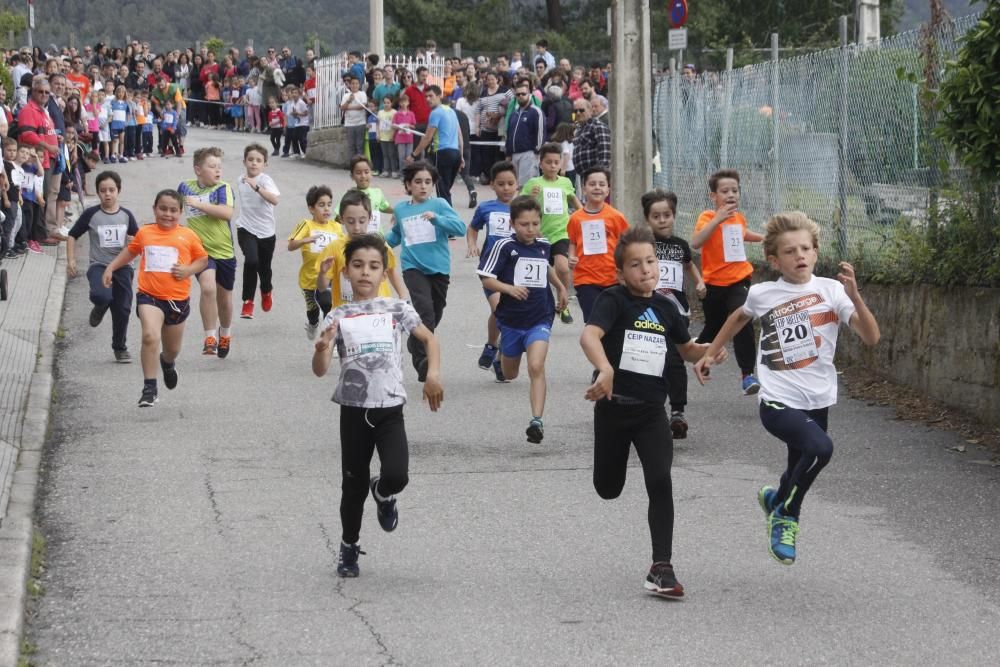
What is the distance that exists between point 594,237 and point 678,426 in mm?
1742

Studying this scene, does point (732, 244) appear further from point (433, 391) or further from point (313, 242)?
point (433, 391)

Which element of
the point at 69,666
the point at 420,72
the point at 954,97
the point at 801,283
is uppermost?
the point at 420,72

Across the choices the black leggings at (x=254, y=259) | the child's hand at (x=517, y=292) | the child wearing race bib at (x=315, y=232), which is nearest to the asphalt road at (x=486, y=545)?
the child's hand at (x=517, y=292)

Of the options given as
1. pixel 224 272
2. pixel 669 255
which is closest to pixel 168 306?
pixel 224 272

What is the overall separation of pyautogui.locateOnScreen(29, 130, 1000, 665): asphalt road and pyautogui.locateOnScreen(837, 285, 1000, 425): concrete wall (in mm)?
488

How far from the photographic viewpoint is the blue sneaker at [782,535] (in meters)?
6.76

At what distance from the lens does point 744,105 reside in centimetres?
1583

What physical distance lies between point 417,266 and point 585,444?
2709mm

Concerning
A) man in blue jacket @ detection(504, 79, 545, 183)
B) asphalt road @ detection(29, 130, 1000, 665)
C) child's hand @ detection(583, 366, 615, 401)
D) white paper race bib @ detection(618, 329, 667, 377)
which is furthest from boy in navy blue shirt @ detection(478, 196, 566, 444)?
man in blue jacket @ detection(504, 79, 545, 183)

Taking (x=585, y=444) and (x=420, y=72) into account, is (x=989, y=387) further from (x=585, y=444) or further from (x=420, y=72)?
(x=420, y=72)

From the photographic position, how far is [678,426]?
404 inches

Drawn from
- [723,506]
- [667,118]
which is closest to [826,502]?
[723,506]

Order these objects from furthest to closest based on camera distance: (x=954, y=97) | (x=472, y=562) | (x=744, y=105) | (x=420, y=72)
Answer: (x=420, y=72) → (x=744, y=105) → (x=954, y=97) → (x=472, y=562)

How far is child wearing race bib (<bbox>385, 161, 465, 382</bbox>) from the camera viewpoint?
12.1 m
